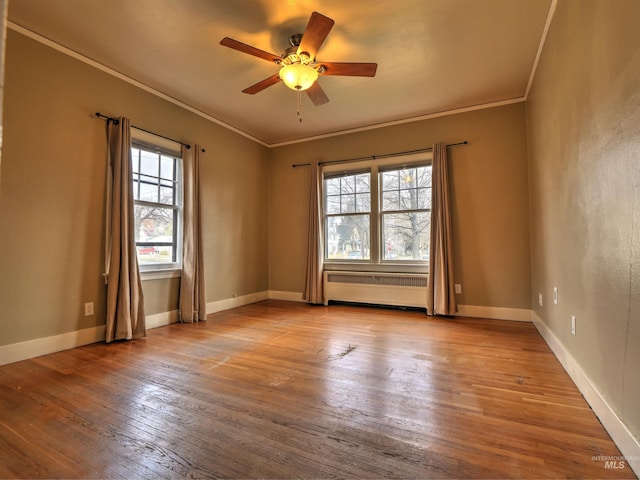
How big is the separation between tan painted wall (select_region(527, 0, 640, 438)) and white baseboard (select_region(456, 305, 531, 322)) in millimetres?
1227

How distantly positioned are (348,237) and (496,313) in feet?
7.62

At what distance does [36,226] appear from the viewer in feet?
9.44

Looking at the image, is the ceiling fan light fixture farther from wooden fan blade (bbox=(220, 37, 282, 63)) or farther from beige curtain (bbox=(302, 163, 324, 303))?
beige curtain (bbox=(302, 163, 324, 303))

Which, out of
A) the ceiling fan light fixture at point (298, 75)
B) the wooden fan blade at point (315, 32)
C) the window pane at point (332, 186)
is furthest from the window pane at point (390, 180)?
the wooden fan blade at point (315, 32)

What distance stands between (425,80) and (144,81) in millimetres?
3169

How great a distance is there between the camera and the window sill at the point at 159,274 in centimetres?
375

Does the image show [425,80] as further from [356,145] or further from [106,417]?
[106,417]

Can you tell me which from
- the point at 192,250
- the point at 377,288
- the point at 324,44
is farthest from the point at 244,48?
the point at 377,288

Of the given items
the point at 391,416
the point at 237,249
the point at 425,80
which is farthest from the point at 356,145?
the point at 391,416

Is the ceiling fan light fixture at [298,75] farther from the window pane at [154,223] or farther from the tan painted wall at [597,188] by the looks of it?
the window pane at [154,223]

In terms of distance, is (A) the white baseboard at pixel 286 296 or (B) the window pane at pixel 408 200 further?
(A) the white baseboard at pixel 286 296

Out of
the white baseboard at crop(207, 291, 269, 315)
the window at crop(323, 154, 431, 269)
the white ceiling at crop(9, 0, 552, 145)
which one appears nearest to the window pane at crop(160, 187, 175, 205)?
the white ceiling at crop(9, 0, 552, 145)

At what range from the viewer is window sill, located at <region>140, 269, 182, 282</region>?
12.3 feet

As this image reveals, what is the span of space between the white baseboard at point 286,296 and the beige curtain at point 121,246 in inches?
100
